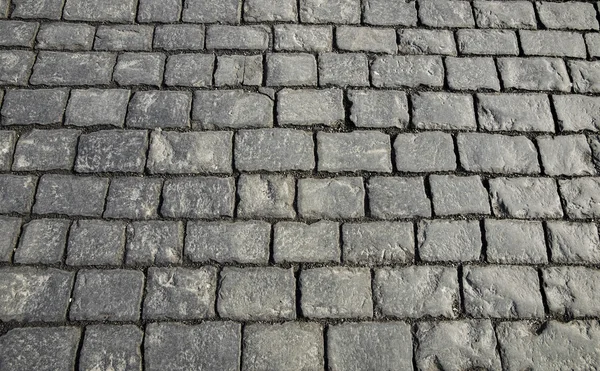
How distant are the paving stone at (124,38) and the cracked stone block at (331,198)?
1.46m

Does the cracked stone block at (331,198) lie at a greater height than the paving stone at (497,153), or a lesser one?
lesser

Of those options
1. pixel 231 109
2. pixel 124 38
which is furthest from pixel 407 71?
Result: pixel 124 38

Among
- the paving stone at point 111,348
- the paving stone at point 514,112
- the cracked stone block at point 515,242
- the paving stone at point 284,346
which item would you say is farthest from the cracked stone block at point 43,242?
the paving stone at point 514,112

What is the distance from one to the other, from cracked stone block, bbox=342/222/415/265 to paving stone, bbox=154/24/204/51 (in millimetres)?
1614

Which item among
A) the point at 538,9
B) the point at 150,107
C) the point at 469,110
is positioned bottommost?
the point at 150,107

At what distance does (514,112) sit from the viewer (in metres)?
3.55

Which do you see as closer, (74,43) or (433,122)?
(433,122)

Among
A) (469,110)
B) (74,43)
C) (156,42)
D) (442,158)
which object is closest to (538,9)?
(469,110)

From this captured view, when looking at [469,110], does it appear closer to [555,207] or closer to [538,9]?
[555,207]

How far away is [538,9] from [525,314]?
224 cm

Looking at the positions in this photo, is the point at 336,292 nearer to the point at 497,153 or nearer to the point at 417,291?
the point at 417,291

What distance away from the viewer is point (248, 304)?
2898mm

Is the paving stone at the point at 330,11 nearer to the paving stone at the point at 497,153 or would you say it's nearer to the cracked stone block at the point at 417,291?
the paving stone at the point at 497,153

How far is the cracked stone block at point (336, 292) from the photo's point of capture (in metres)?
2.89
